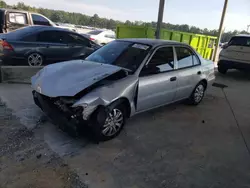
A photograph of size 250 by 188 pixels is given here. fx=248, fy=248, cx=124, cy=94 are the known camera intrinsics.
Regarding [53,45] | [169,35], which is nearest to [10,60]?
[53,45]

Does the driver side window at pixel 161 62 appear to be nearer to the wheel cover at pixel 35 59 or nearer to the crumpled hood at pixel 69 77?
the crumpled hood at pixel 69 77

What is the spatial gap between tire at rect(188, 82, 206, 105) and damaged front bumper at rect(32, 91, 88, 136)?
10.5 feet

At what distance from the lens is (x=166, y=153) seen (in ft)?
12.1

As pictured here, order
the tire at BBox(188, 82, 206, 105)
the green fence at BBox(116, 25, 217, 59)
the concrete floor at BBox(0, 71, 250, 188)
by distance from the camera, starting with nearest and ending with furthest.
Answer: the concrete floor at BBox(0, 71, 250, 188) < the tire at BBox(188, 82, 206, 105) < the green fence at BBox(116, 25, 217, 59)

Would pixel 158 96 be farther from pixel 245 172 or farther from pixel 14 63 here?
pixel 14 63

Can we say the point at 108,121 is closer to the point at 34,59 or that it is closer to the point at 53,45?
the point at 34,59

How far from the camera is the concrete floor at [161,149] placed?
3.08 m

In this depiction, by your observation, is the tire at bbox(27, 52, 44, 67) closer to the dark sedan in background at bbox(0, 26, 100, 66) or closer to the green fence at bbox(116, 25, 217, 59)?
the dark sedan in background at bbox(0, 26, 100, 66)

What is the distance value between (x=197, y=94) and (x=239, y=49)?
5.37 m

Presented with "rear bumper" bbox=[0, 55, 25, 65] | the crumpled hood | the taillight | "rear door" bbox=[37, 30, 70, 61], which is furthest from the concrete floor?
"rear door" bbox=[37, 30, 70, 61]

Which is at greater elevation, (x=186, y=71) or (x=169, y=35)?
(x=169, y=35)

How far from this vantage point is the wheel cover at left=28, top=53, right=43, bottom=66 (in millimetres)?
7039

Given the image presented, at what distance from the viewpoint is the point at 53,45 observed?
7.40 metres

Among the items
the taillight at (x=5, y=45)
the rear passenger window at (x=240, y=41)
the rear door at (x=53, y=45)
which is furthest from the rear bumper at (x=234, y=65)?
→ the taillight at (x=5, y=45)
